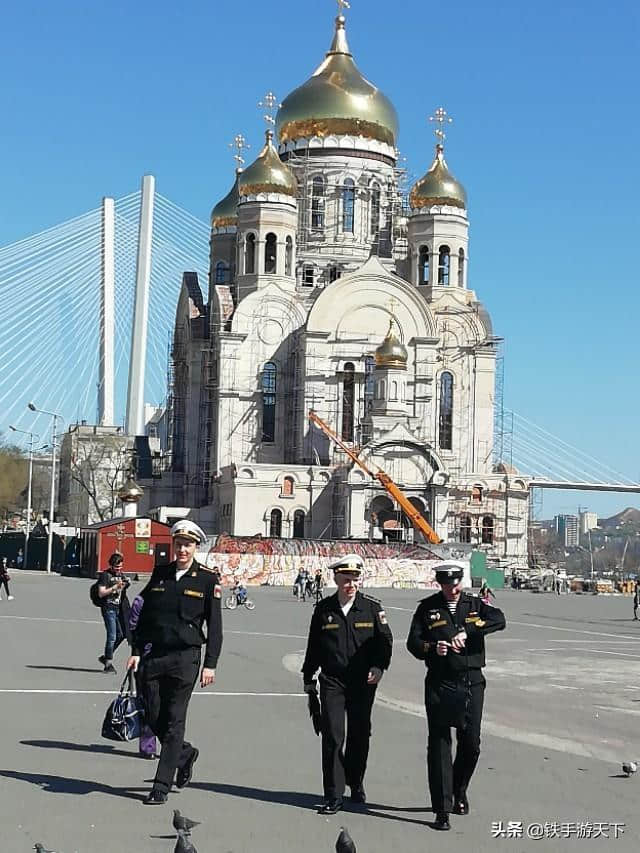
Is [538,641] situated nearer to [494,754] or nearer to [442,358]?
[494,754]

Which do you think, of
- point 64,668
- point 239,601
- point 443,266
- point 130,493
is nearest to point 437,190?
point 443,266

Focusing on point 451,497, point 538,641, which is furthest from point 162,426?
point 538,641

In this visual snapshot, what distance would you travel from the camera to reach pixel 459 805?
916 cm

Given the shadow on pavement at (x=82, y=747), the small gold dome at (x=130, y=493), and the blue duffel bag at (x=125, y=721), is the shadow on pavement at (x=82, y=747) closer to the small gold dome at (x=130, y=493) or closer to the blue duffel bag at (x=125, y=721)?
the blue duffel bag at (x=125, y=721)

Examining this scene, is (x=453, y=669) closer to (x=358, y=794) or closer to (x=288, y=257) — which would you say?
(x=358, y=794)

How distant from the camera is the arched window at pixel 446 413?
74.2 m

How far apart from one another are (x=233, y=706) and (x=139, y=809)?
567cm

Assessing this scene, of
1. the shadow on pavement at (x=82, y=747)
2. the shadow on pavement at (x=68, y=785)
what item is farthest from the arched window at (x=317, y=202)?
the shadow on pavement at (x=68, y=785)

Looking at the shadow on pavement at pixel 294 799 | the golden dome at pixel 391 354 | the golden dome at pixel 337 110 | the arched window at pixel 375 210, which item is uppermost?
the golden dome at pixel 337 110

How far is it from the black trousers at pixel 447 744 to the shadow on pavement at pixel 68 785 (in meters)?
1.89

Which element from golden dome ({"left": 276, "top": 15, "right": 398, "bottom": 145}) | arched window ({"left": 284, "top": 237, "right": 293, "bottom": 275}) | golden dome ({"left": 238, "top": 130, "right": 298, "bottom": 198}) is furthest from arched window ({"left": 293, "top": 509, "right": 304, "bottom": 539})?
golden dome ({"left": 276, "top": 15, "right": 398, "bottom": 145})

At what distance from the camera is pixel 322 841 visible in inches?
326

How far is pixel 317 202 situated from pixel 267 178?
4.86 metres

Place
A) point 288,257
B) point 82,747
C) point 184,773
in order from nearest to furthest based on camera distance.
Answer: point 184,773 → point 82,747 → point 288,257
